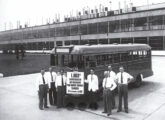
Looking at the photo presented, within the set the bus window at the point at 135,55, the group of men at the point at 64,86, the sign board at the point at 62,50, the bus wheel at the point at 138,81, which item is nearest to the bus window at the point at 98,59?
the group of men at the point at 64,86

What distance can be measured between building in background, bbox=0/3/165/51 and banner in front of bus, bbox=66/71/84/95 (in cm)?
3386

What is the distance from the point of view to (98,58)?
11.1 meters

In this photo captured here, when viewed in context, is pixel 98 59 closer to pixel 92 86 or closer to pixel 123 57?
pixel 92 86

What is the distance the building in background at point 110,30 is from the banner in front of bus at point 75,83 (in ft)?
111

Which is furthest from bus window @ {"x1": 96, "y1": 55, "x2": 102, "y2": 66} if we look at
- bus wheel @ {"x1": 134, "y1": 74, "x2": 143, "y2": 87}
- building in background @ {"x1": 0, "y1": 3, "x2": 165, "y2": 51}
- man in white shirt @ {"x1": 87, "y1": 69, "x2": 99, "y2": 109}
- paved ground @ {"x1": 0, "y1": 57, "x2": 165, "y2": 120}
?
building in background @ {"x1": 0, "y1": 3, "x2": 165, "y2": 51}

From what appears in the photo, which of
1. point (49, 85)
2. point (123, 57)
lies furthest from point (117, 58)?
point (49, 85)

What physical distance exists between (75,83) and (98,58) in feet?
7.28

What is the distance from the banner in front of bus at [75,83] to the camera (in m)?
9.59

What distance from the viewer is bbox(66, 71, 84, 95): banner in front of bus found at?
9586 millimetres

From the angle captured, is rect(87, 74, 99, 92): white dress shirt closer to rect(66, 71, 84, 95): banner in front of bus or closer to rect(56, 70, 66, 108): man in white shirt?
rect(66, 71, 84, 95): banner in front of bus

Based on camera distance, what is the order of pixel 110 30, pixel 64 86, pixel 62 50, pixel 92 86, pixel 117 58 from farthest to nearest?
pixel 110 30 < pixel 117 58 < pixel 62 50 < pixel 64 86 < pixel 92 86

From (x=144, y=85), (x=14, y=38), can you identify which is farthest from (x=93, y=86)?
(x=14, y=38)

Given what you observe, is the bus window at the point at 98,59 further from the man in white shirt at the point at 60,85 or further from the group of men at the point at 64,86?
the man in white shirt at the point at 60,85

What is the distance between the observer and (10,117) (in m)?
8.84
